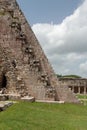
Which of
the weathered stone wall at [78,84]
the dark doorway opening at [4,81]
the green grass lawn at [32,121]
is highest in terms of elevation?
the weathered stone wall at [78,84]

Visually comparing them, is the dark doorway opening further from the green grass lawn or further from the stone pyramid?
the green grass lawn

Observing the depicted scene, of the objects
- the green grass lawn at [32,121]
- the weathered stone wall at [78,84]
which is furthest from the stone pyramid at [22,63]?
the weathered stone wall at [78,84]

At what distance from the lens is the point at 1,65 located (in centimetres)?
2688

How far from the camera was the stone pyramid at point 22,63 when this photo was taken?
26.5 meters

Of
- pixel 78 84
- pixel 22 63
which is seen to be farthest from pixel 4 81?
pixel 78 84

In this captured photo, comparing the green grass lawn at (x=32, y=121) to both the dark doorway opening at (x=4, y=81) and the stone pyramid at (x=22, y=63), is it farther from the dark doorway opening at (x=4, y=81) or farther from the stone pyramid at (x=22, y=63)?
the dark doorway opening at (x=4, y=81)

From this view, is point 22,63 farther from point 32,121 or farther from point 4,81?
point 32,121

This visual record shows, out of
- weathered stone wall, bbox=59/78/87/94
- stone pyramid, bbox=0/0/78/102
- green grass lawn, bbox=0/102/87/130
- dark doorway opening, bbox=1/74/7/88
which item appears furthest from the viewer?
weathered stone wall, bbox=59/78/87/94

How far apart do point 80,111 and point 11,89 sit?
246 inches

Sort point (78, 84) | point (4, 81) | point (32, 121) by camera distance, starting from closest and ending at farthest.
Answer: point (32, 121), point (4, 81), point (78, 84)

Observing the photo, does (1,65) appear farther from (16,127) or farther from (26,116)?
(16,127)

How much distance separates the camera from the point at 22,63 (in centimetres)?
2712

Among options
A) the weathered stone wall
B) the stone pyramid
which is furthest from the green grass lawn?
the weathered stone wall

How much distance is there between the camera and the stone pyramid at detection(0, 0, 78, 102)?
87.0 feet
